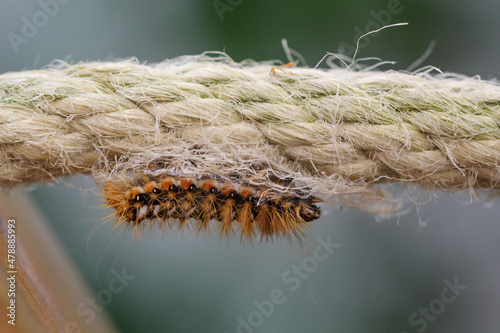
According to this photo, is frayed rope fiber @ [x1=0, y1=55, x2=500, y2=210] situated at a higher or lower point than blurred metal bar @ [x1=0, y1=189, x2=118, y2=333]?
higher

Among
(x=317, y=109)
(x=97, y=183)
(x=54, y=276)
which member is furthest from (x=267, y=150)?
(x=54, y=276)

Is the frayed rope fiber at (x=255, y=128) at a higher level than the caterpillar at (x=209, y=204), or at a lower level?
higher

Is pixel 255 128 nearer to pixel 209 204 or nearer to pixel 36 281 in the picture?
pixel 209 204

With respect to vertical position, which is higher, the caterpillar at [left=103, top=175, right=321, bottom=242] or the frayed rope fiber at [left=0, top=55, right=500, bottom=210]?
the frayed rope fiber at [left=0, top=55, right=500, bottom=210]

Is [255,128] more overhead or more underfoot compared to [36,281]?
more overhead

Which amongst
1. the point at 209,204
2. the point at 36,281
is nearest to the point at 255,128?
the point at 209,204
